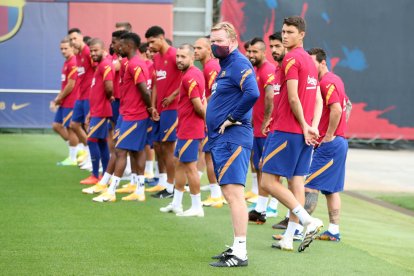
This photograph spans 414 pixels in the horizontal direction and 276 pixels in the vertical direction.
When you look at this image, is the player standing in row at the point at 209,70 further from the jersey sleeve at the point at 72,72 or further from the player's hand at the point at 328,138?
the jersey sleeve at the point at 72,72

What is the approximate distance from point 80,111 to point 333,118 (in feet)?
22.2

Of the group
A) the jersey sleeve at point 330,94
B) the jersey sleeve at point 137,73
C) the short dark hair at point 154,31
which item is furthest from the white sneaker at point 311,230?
the short dark hair at point 154,31

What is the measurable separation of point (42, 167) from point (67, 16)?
8690 mm

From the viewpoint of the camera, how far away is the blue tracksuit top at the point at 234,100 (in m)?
7.73

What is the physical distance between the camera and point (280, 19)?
23062mm

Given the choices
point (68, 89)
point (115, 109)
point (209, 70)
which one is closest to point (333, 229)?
point (209, 70)

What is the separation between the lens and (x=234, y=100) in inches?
312

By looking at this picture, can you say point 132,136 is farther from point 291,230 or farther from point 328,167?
point 291,230

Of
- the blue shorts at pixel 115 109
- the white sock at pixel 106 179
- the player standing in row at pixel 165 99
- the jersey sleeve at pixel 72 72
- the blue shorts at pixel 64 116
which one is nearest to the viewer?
the player standing in row at pixel 165 99

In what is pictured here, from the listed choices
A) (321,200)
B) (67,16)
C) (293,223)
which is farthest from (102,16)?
(293,223)

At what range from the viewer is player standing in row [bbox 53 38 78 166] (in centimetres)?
1587

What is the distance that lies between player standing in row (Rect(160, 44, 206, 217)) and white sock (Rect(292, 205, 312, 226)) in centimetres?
255

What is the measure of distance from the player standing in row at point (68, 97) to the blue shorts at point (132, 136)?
4.21 meters

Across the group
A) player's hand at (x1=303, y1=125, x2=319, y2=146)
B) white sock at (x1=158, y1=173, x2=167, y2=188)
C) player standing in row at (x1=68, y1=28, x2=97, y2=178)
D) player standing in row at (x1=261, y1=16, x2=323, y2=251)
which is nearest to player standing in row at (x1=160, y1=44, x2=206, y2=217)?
white sock at (x1=158, y1=173, x2=167, y2=188)
